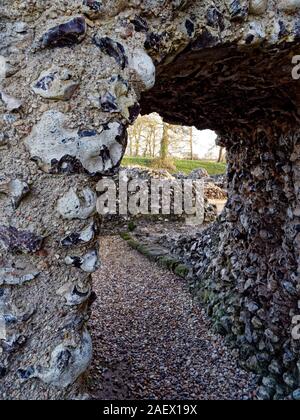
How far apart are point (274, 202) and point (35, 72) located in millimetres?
1941

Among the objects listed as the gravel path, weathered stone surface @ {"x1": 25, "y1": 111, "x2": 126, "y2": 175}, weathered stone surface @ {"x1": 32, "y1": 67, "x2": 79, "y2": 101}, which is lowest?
the gravel path

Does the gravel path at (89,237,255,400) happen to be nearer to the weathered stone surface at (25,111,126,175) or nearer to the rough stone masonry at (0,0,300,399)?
the rough stone masonry at (0,0,300,399)

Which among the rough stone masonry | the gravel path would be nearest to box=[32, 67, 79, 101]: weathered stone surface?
the rough stone masonry

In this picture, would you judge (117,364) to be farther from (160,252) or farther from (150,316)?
(160,252)

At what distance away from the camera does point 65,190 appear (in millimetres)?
1403
